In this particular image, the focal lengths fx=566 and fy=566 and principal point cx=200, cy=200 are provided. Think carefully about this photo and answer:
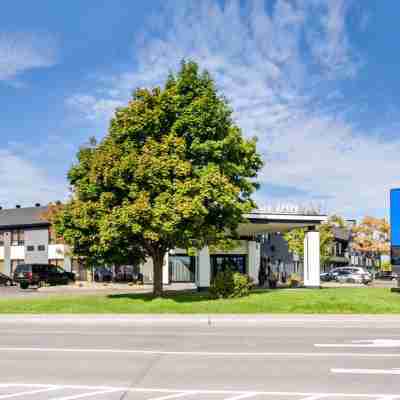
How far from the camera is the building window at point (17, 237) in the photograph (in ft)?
176

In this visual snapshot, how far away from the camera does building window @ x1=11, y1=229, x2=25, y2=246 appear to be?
53.6 m

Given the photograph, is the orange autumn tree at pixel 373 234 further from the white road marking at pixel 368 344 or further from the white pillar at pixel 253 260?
the white road marking at pixel 368 344

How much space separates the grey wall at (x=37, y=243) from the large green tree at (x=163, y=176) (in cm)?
2769

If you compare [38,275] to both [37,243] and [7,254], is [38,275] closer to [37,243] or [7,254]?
[37,243]

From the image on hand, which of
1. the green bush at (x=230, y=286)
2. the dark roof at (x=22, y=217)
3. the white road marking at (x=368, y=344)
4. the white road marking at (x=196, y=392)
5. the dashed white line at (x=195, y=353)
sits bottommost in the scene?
the white road marking at (x=368, y=344)

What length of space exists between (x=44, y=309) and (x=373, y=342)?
43.0 ft

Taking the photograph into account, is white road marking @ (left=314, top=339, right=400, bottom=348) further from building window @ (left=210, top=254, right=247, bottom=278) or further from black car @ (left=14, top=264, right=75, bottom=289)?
black car @ (left=14, top=264, right=75, bottom=289)

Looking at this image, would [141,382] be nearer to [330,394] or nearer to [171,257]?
[330,394]

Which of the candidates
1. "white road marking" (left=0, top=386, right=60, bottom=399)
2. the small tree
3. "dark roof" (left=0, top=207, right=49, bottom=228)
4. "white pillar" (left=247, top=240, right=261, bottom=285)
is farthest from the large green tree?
the small tree

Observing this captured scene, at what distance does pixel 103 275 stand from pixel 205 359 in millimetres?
38986

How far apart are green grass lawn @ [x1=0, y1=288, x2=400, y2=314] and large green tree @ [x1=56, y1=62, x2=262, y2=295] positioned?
2.41 meters

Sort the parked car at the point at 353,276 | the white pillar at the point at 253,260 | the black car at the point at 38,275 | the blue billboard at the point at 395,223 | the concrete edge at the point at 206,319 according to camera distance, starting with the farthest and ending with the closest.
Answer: the parked car at the point at 353,276 < the black car at the point at 38,275 < the white pillar at the point at 253,260 < the blue billboard at the point at 395,223 < the concrete edge at the point at 206,319

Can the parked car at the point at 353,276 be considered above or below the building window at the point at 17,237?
below

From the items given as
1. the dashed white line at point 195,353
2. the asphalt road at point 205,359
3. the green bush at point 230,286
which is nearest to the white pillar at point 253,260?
the green bush at point 230,286
